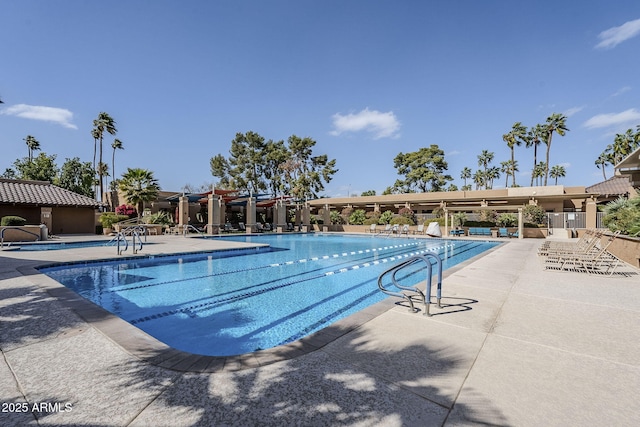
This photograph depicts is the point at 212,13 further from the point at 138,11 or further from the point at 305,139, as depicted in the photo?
the point at 305,139

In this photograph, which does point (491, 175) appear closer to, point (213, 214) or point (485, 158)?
point (485, 158)

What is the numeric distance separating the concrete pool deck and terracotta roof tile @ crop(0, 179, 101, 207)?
769 inches

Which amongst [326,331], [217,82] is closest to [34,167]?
[217,82]

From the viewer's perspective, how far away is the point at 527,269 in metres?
7.73

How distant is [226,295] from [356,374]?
477 centimetres

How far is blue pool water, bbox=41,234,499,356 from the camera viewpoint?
4.58 m

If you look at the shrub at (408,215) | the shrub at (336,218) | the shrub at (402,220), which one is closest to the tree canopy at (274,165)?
the shrub at (336,218)

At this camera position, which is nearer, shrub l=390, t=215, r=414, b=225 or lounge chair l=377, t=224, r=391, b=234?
lounge chair l=377, t=224, r=391, b=234

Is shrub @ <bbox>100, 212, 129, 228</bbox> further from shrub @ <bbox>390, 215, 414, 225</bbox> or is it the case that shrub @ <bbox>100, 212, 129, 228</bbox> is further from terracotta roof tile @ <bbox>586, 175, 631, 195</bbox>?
terracotta roof tile @ <bbox>586, 175, 631, 195</bbox>

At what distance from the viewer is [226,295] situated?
A: 21.3 ft

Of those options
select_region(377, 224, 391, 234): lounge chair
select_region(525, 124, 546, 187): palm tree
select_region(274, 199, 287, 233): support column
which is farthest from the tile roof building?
select_region(525, 124, 546, 187): palm tree

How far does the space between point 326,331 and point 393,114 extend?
97.7 ft

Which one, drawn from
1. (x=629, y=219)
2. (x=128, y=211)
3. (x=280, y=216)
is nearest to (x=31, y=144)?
(x=128, y=211)

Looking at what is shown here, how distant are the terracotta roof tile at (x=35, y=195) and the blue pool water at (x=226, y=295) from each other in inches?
562
